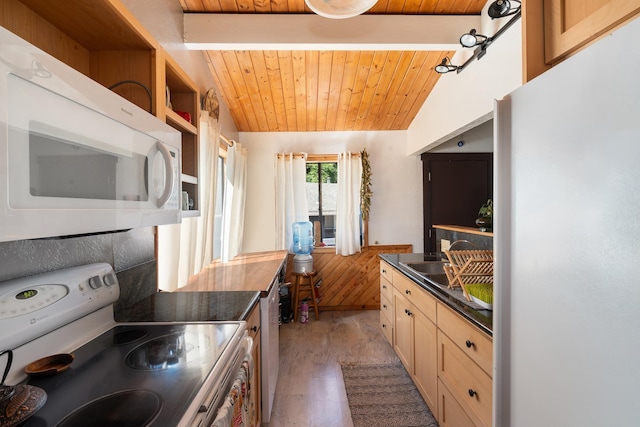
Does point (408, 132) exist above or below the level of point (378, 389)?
above

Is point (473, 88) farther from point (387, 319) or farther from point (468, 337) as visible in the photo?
point (387, 319)

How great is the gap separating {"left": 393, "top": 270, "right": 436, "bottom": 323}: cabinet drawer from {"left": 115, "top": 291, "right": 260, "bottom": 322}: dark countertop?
3.40 feet

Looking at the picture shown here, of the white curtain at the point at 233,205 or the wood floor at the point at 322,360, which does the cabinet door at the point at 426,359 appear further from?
the white curtain at the point at 233,205

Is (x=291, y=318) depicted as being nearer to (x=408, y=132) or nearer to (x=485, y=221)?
(x=485, y=221)

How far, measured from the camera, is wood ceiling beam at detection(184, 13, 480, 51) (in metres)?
2.07

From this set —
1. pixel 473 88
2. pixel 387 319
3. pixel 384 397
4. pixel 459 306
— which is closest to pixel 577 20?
pixel 459 306

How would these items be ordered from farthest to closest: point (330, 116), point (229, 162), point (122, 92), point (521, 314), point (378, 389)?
point (330, 116) < point (229, 162) < point (378, 389) < point (122, 92) < point (521, 314)

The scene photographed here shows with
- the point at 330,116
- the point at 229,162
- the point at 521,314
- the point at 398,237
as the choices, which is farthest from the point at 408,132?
the point at 521,314

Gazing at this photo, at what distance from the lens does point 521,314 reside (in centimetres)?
79

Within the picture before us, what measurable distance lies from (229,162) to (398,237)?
2323 millimetres

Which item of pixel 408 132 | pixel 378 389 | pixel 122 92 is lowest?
pixel 378 389

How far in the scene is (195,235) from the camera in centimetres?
186

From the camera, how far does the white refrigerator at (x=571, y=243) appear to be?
518 millimetres

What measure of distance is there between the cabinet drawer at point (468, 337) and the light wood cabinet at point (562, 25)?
101 centimetres
